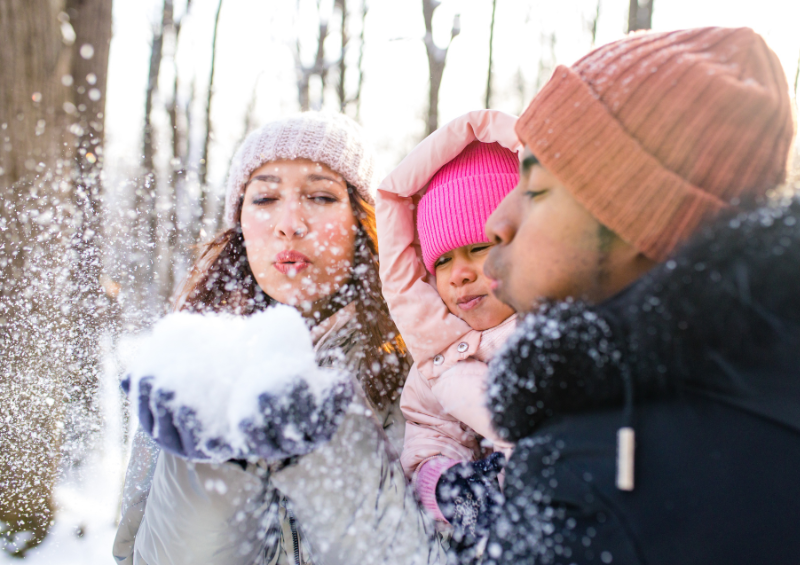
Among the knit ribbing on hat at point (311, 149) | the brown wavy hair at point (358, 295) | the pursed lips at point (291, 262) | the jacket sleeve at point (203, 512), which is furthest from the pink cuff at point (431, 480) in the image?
the knit ribbing on hat at point (311, 149)

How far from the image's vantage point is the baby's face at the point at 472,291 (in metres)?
1.52

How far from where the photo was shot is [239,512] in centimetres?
107

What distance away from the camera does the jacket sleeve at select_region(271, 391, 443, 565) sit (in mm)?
1041

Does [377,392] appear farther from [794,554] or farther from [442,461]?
[794,554]

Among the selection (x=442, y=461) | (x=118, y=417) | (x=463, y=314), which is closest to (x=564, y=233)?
(x=463, y=314)

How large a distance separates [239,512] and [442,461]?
60 centimetres

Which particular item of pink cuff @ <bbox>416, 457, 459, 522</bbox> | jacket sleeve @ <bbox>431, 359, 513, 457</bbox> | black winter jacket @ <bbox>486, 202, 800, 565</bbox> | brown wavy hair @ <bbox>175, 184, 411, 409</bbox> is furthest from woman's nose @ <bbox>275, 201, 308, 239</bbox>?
black winter jacket @ <bbox>486, 202, 800, 565</bbox>

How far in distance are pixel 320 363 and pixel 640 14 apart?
7214mm

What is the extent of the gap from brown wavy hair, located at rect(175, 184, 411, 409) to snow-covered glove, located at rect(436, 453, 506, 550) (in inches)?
17.2

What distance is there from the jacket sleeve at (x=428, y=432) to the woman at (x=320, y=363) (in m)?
0.08

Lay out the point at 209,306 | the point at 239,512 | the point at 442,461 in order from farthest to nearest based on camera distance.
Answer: the point at 209,306 < the point at 442,461 < the point at 239,512

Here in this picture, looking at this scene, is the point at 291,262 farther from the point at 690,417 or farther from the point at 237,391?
the point at 690,417

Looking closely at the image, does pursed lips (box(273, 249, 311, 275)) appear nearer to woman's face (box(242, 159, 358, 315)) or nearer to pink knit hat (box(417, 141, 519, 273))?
woman's face (box(242, 159, 358, 315))

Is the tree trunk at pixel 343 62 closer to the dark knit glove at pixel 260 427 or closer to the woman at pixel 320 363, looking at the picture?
the woman at pixel 320 363
